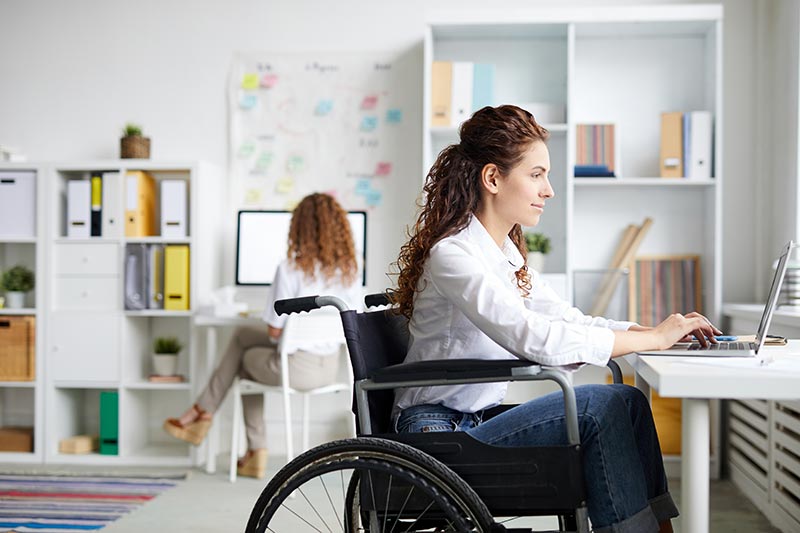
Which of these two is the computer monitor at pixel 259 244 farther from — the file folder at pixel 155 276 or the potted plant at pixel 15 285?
the potted plant at pixel 15 285

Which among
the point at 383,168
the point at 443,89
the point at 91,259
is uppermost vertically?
the point at 443,89

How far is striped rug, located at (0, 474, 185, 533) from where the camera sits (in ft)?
9.73

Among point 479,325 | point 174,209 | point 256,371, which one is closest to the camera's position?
point 479,325

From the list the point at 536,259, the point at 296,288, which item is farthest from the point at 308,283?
the point at 536,259

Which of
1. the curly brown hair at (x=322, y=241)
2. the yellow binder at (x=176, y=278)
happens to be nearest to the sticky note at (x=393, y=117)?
the curly brown hair at (x=322, y=241)

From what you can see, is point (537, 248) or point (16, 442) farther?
point (16, 442)

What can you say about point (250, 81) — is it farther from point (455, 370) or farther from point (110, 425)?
point (455, 370)

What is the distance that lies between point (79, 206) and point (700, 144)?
8.53 feet

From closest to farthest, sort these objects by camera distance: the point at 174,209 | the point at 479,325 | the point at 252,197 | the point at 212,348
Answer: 1. the point at 479,325
2. the point at 212,348
3. the point at 174,209
4. the point at 252,197

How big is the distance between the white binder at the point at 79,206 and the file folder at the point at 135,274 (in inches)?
8.9

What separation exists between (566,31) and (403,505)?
2.82 metres

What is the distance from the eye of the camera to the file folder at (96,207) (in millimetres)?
4031

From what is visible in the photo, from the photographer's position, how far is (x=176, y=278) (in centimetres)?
399

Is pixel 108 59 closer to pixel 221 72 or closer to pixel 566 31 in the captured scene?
pixel 221 72
